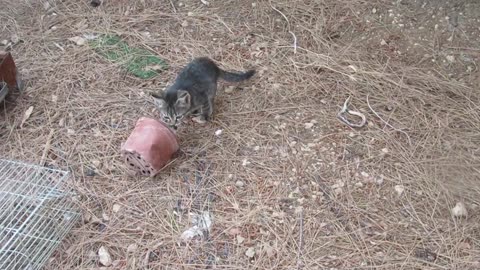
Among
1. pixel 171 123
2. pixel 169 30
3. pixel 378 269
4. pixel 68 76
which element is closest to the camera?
pixel 378 269

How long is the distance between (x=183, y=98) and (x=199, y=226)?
711 millimetres

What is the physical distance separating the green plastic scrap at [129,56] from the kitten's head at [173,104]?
1.85ft

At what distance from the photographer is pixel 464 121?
10.3ft

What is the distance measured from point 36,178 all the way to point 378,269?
178cm

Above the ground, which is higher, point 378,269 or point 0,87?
point 0,87

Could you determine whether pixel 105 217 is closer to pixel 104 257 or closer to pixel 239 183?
pixel 104 257

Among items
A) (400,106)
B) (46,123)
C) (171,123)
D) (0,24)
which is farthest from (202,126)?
(0,24)

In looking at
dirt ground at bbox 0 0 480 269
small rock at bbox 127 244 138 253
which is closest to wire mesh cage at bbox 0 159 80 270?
dirt ground at bbox 0 0 480 269

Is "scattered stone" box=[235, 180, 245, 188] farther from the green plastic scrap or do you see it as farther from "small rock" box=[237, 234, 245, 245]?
the green plastic scrap

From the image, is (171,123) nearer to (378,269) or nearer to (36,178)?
(36,178)

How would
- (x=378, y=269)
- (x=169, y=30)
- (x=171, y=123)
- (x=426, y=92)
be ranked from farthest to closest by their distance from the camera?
(x=169, y=30) < (x=426, y=92) < (x=171, y=123) < (x=378, y=269)

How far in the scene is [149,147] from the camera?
2814 mm

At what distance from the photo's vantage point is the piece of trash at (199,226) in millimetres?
2674

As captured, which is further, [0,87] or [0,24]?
[0,24]
